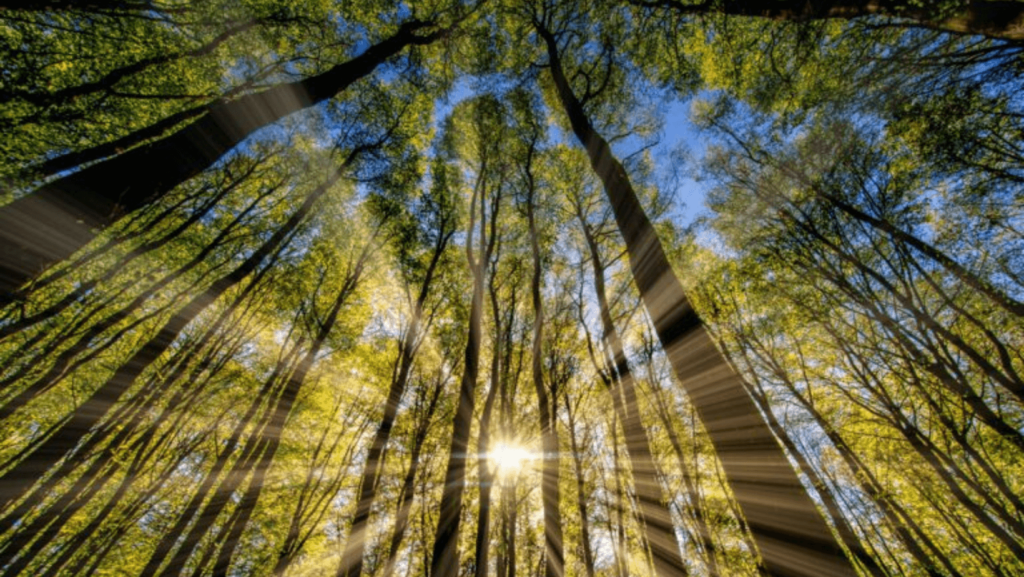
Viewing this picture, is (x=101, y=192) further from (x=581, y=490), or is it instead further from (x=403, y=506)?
(x=581, y=490)

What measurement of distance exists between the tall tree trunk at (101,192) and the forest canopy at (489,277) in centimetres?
2

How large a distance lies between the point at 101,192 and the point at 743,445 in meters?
4.20

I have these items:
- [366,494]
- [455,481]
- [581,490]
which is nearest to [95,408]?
[366,494]

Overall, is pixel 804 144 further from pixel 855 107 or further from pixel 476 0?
pixel 476 0

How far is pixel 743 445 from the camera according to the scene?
1.44 meters

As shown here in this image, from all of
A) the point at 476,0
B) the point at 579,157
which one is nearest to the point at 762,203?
the point at 579,157

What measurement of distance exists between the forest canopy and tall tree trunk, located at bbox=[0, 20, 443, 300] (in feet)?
0.07

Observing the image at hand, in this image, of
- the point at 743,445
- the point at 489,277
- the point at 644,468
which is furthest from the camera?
the point at 489,277

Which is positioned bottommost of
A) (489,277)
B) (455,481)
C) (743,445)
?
(743,445)

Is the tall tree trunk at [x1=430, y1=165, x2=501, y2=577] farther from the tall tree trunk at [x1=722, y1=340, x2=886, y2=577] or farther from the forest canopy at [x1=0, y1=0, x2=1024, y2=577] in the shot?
the tall tree trunk at [x1=722, y1=340, x2=886, y2=577]

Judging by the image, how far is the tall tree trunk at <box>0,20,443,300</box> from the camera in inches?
73.7

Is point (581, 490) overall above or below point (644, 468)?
above

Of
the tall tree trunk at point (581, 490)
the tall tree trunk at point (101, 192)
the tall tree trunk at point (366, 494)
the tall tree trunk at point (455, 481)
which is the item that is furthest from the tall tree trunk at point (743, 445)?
the tall tree trunk at point (581, 490)

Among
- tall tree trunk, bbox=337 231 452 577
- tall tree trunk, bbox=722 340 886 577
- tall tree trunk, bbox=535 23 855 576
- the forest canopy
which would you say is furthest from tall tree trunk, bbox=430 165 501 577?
tall tree trunk, bbox=722 340 886 577
